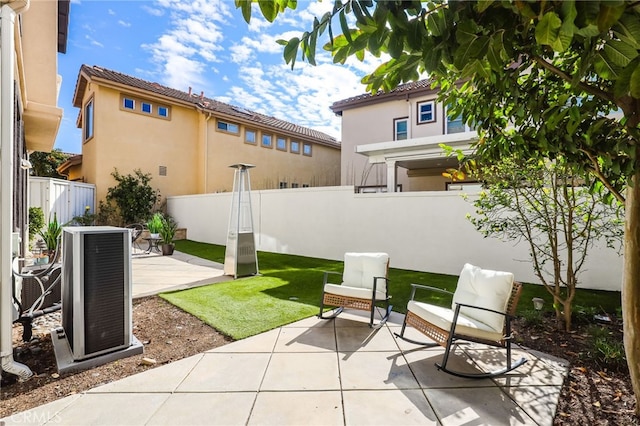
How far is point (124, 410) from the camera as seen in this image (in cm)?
262

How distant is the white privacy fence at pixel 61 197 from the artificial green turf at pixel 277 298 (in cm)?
941

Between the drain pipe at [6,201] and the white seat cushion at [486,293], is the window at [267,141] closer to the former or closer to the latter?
the drain pipe at [6,201]

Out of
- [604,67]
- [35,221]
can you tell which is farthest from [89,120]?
[604,67]

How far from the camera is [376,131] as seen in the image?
1603 cm

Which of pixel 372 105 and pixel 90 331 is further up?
pixel 372 105

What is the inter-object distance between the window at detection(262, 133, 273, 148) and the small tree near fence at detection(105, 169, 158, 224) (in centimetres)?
733

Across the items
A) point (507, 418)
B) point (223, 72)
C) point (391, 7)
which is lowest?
point (507, 418)

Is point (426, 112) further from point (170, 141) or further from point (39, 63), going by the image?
point (39, 63)

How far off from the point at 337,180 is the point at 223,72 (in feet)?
44.0

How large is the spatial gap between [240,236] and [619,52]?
7181 millimetres

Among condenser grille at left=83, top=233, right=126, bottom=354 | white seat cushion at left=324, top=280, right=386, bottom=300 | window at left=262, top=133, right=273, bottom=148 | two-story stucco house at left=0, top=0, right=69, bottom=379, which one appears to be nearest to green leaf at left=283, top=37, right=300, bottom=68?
condenser grille at left=83, top=233, right=126, bottom=354

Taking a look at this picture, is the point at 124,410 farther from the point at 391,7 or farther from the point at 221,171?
the point at 221,171

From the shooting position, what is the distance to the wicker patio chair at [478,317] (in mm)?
3340

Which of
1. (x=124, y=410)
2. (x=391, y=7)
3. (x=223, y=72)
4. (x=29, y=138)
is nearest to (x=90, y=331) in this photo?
(x=124, y=410)
